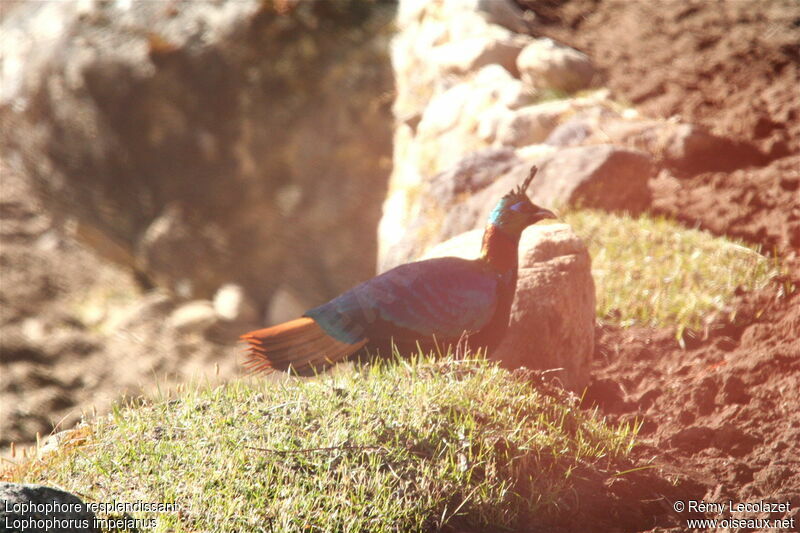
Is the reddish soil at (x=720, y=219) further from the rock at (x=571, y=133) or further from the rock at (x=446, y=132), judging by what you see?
the rock at (x=446, y=132)

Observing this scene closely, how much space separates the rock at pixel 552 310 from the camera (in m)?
3.18

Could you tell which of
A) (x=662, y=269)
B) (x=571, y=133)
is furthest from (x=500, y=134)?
(x=662, y=269)

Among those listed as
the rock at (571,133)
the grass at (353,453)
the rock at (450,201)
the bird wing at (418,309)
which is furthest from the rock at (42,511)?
the rock at (571,133)

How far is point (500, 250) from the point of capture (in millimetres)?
3078

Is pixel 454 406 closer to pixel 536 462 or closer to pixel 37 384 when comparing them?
pixel 536 462

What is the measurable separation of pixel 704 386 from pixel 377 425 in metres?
1.35

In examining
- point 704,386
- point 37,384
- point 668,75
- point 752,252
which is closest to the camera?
point 704,386

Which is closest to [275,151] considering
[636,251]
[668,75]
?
[668,75]

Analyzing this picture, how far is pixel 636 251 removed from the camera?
4.12 m

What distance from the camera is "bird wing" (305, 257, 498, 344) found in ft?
9.87

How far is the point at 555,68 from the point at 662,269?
2255 mm

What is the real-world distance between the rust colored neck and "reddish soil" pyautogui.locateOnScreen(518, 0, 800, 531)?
0.65 meters

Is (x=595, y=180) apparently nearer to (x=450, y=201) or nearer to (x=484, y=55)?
(x=450, y=201)

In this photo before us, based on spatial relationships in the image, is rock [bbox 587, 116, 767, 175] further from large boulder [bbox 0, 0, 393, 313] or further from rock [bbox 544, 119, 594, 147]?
large boulder [bbox 0, 0, 393, 313]
